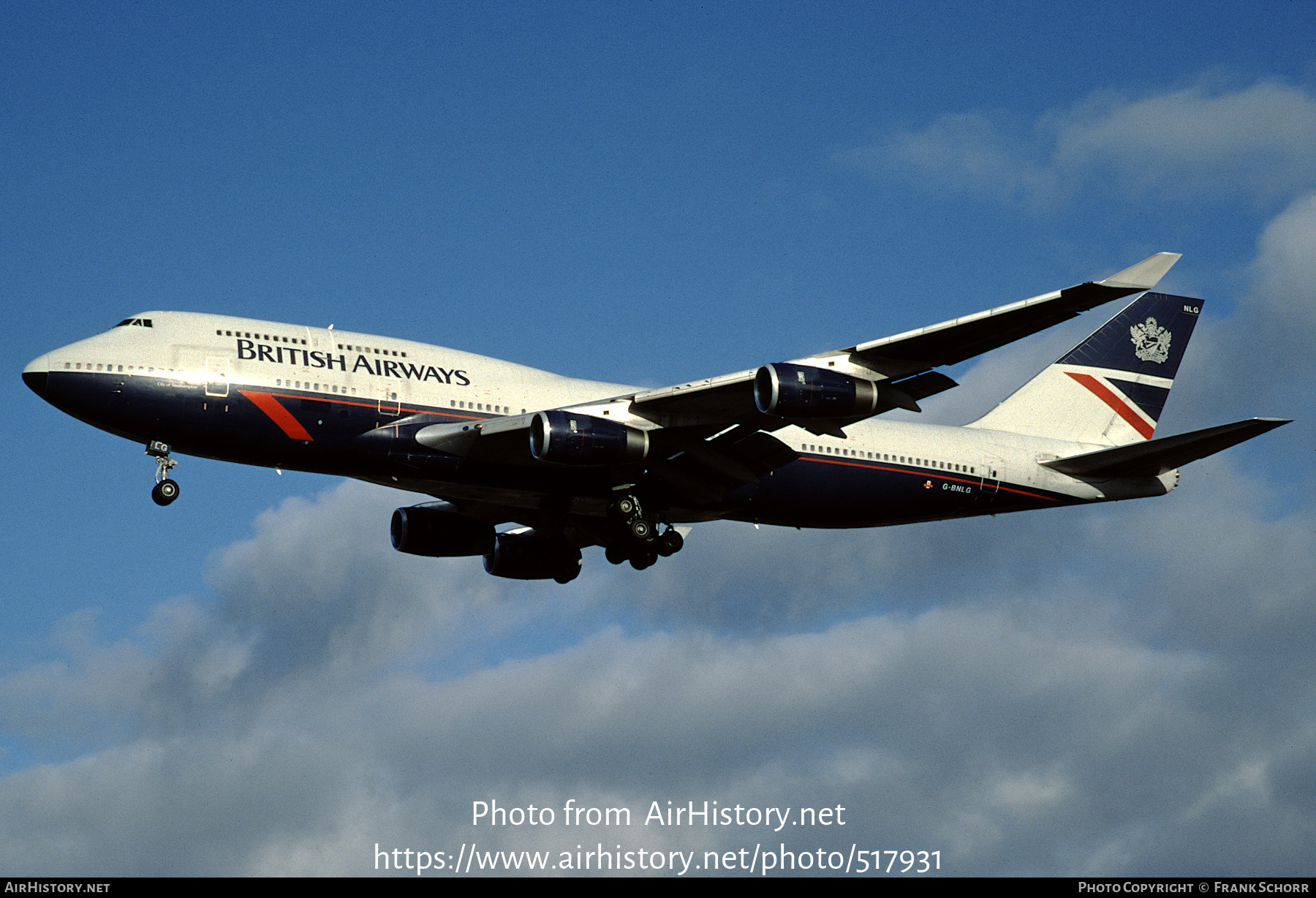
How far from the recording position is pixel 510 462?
39.5 metres

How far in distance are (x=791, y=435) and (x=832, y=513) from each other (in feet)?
9.06

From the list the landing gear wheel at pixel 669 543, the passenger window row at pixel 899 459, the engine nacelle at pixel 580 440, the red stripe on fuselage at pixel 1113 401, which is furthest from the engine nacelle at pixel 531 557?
the red stripe on fuselage at pixel 1113 401

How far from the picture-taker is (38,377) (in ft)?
121

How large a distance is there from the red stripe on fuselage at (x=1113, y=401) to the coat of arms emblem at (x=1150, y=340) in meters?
1.91

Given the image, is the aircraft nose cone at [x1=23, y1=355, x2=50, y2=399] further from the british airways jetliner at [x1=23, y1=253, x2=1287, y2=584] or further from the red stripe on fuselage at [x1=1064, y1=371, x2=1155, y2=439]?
the red stripe on fuselage at [x1=1064, y1=371, x2=1155, y2=439]

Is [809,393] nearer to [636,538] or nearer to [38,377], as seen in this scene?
[636,538]

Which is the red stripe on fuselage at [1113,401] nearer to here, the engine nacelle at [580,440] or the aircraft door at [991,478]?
the aircraft door at [991,478]

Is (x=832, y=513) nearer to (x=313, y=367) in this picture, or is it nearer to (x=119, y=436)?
(x=313, y=367)

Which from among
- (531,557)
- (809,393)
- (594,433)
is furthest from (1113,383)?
(594,433)

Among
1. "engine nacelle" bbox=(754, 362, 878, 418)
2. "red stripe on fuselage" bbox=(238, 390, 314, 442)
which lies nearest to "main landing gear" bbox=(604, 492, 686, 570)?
"engine nacelle" bbox=(754, 362, 878, 418)

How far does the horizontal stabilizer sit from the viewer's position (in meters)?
38.8

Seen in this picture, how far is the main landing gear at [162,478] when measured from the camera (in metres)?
37.5
